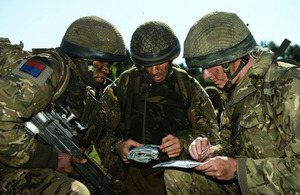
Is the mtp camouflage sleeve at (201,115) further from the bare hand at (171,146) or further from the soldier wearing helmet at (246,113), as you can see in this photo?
the soldier wearing helmet at (246,113)

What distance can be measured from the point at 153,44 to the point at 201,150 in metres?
1.62

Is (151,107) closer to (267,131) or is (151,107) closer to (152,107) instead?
(152,107)

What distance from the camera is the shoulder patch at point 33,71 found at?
2883 millimetres

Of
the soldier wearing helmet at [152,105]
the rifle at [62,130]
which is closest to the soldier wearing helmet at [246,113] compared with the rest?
the soldier wearing helmet at [152,105]

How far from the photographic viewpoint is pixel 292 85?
241 cm

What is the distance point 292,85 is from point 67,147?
8.16ft

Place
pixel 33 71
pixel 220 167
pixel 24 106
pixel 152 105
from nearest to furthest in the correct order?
pixel 220 167 → pixel 24 106 → pixel 33 71 → pixel 152 105

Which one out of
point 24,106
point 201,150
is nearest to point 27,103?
point 24,106

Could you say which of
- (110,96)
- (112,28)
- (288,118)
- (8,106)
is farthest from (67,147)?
(288,118)

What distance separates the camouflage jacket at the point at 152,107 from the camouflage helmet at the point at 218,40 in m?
1.02

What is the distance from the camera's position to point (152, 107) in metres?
4.26

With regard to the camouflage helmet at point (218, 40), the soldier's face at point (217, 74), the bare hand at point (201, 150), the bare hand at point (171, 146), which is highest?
the camouflage helmet at point (218, 40)

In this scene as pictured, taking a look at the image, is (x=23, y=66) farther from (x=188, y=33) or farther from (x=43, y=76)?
(x=188, y=33)

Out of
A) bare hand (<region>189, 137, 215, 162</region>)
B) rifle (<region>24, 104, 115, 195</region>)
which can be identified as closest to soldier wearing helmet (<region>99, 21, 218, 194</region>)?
rifle (<region>24, 104, 115, 195</region>)
